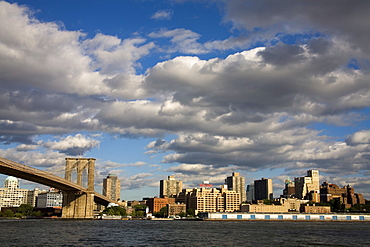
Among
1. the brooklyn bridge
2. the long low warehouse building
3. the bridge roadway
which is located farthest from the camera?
the long low warehouse building

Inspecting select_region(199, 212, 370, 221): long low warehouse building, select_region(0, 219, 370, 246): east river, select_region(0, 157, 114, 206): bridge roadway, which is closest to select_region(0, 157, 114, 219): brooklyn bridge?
select_region(0, 157, 114, 206): bridge roadway

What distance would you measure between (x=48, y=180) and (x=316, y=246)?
255ft

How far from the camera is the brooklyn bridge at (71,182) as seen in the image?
97469 mm

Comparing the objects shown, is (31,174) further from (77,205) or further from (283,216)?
(283,216)

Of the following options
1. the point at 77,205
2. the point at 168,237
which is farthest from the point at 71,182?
the point at 168,237

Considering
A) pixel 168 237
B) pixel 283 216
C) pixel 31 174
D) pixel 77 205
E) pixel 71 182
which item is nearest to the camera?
pixel 168 237

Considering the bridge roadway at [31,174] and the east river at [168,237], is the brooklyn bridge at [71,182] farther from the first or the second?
the east river at [168,237]

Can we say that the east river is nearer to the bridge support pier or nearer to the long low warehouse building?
the bridge support pier

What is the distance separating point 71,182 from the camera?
123 m

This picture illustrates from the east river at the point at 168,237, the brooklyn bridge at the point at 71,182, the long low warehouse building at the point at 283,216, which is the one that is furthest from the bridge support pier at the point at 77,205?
the long low warehouse building at the point at 283,216

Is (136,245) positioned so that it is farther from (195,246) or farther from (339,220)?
(339,220)

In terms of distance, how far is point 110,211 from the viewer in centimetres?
19738

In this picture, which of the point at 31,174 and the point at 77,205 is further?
the point at 77,205

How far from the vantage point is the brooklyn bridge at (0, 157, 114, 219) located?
9747 cm
